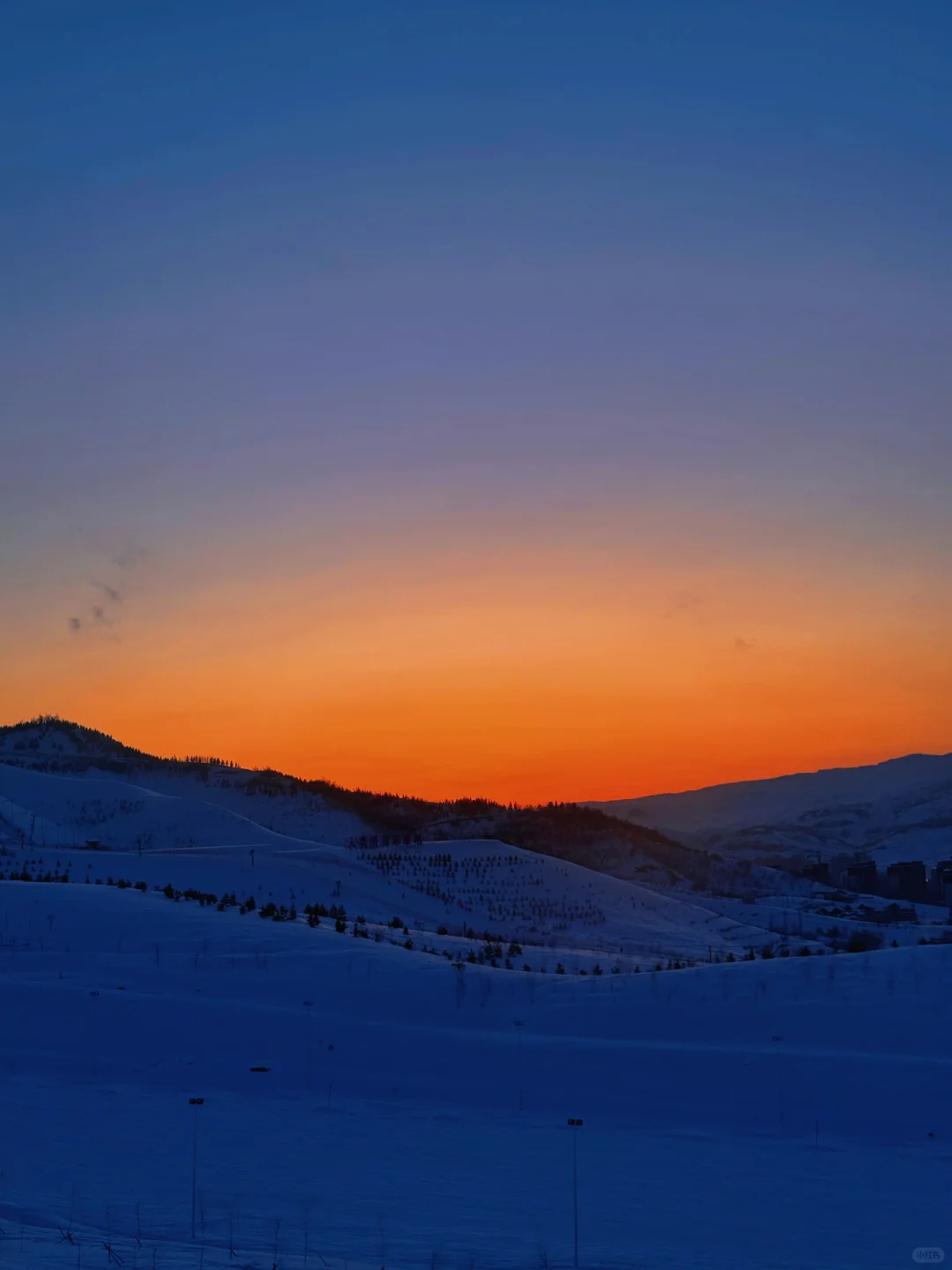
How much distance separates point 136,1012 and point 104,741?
98180 mm

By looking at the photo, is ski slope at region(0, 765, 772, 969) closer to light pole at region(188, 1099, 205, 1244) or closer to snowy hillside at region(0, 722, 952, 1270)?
snowy hillside at region(0, 722, 952, 1270)

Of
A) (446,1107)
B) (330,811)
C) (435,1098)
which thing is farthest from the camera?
(330,811)

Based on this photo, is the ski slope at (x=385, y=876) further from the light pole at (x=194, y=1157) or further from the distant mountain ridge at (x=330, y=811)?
the light pole at (x=194, y=1157)

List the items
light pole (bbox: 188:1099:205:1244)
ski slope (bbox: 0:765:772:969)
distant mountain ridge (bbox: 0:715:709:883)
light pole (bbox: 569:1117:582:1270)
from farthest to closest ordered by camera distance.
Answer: distant mountain ridge (bbox: 0:715:709:883) → ski slope (bbox: 0:765:772:969) → light pole (bbox: 188:1099:205:1244) → light pole (bbox: 569:1117:582:1270)

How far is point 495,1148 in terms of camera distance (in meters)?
13.8

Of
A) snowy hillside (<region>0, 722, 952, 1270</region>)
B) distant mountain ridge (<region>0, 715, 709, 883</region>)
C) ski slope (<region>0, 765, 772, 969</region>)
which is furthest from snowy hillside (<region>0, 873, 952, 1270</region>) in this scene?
distant mountain ridge (<region>0, 715, 709, 883</region>)

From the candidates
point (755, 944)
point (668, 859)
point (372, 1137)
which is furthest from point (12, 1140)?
point (668, 859)

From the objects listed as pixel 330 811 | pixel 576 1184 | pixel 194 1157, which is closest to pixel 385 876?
pixel 330 811

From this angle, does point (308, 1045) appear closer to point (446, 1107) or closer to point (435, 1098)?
point (435, 1098)

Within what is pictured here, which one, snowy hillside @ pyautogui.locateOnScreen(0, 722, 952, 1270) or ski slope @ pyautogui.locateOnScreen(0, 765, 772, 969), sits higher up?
ski slope @ pyautogui.locateOnScreen(0, 765, 772, 969)

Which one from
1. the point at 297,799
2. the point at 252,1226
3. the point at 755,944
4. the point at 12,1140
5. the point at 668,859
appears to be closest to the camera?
the point at 252,1226

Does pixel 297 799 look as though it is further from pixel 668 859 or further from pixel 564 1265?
pixel 564 1265

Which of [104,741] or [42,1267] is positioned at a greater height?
[104,741]

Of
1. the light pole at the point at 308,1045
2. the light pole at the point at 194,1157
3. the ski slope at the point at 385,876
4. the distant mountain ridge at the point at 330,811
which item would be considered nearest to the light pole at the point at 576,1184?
the light pole at the point at 194,1157
